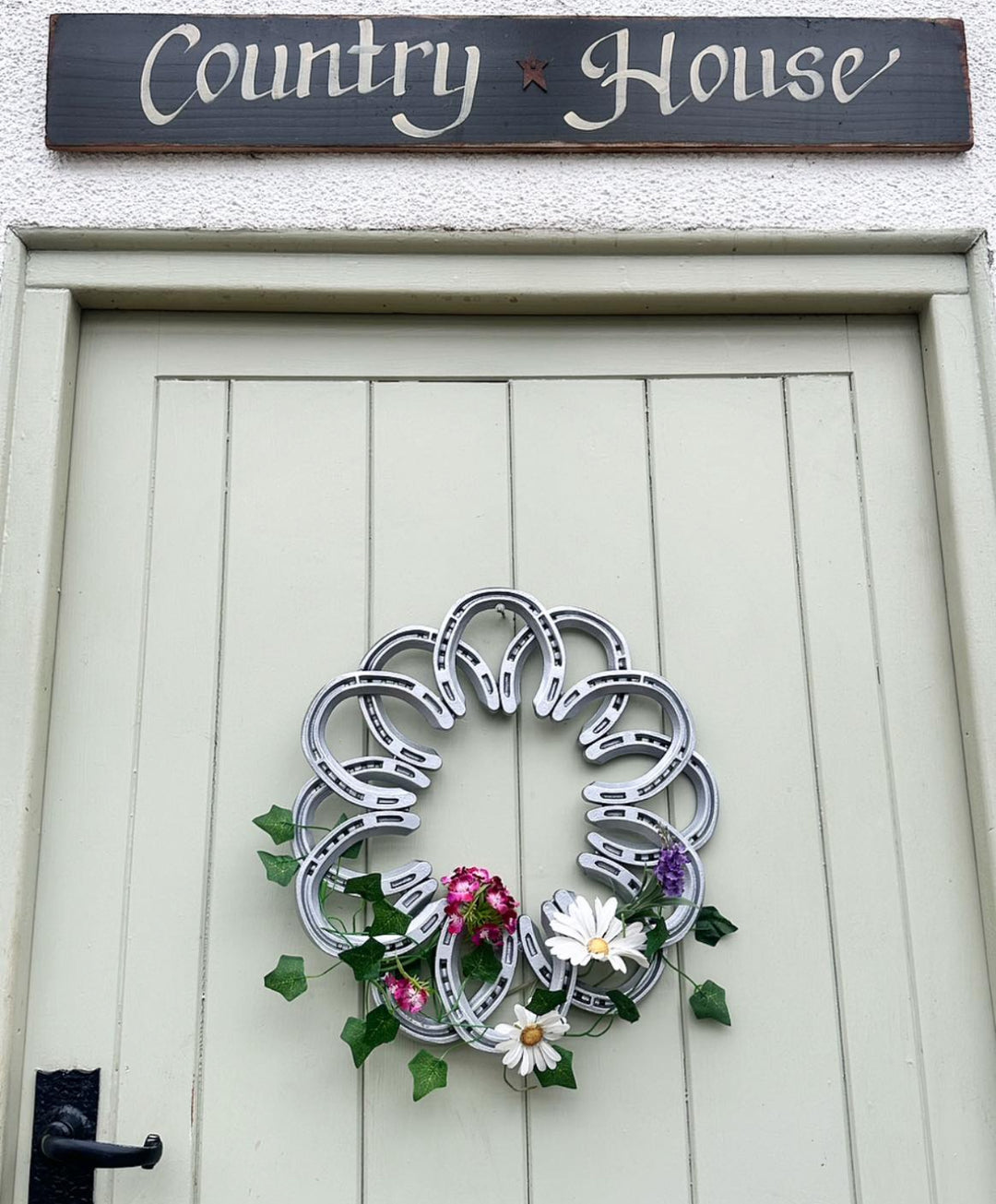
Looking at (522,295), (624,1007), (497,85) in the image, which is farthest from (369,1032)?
(497,85)

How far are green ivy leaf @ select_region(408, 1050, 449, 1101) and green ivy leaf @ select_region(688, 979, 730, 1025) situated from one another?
12.0 inches

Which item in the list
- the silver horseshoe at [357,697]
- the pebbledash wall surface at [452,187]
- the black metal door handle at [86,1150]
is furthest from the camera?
the pebbledash wall surface at [452,187]

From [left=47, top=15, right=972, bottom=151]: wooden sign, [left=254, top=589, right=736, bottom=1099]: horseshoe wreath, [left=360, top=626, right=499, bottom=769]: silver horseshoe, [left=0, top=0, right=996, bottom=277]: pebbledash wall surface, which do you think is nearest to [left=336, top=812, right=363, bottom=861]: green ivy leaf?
[left=254, top=589, right=736, bottom=1099]: horseshoe wreath

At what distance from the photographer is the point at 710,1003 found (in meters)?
1.37

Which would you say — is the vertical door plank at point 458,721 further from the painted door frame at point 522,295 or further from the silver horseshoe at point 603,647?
the painted door frame at point 522,295

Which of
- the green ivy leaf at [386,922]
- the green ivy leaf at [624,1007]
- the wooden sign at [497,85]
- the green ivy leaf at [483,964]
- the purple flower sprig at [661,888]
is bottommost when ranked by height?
the green ivy leaf at [624,1007]

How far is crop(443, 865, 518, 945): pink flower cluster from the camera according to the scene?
4.40 feet

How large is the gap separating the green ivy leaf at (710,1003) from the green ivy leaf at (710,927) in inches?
2.1

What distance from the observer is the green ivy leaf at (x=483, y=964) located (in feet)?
4.45

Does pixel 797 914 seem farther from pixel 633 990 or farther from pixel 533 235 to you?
pixel 533 235

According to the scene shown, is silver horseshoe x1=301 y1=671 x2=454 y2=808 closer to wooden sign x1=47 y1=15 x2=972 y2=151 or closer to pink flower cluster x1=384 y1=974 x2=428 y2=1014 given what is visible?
pink flower cluster x1=384 y1=974 x2=428 y2=1014

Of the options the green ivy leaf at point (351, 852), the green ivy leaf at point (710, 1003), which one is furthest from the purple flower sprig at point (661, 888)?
the green ivy leaf at point (351, 852)

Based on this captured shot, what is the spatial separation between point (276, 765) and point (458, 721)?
232 mm

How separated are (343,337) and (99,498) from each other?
39 cm
